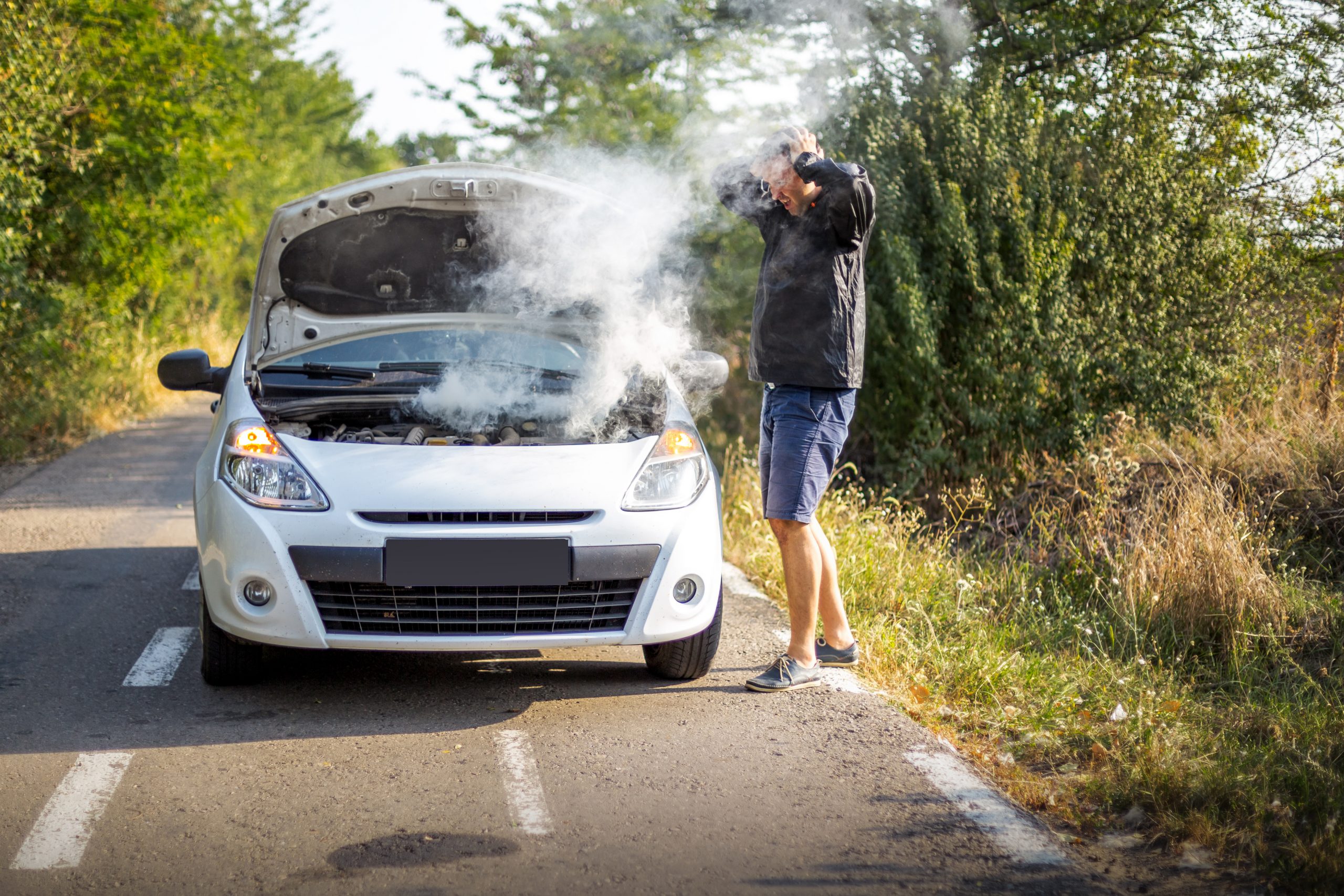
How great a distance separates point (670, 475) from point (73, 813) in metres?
2.06

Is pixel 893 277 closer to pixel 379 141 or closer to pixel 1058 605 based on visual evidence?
pixel 1058 605

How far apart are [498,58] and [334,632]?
12.8 metres

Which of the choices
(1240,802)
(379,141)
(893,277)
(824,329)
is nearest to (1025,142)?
(893,277)

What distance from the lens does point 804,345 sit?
4156 millimetres

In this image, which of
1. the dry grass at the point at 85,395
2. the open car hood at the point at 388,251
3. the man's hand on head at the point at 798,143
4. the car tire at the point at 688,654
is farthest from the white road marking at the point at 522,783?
the dry grass at the point at 85,395

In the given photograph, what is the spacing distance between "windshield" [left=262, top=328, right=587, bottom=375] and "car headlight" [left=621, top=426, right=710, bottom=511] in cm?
97

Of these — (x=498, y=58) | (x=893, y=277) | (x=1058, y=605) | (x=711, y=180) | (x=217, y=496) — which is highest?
(x=498, y=58)

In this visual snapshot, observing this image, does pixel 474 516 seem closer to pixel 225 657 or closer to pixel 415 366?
pixel 225 657

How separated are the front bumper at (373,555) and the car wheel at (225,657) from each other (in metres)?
0.15

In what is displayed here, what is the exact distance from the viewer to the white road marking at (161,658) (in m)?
4.28

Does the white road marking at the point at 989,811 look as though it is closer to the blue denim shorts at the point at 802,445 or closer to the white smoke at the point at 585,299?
the blue denim shorts at the point at 802,445

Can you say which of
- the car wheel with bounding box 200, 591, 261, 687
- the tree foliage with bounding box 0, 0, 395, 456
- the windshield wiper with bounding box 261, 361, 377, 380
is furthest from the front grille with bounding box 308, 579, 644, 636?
the tree foliage with bounding box 0, 0, 395, 456

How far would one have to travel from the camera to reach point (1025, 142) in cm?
752

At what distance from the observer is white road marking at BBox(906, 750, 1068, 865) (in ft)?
9.83
